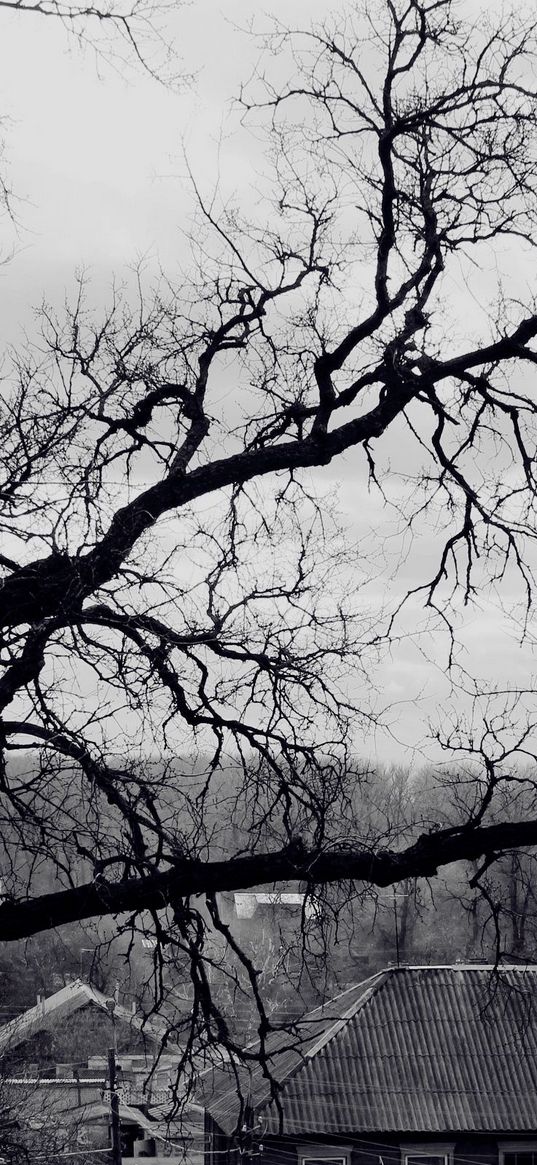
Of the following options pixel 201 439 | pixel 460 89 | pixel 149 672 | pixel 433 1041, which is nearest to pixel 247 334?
pixel 201 439

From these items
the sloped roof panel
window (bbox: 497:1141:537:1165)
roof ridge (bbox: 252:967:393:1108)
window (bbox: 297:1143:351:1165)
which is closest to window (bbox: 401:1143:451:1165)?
window (bbox: 497:1141:537:1165)

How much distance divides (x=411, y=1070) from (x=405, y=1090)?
0.68 metres

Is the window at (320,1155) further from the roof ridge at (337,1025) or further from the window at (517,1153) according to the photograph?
the window at (517,1153)

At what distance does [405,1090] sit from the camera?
78.7ft

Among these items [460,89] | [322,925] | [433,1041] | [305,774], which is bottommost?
[322,925]

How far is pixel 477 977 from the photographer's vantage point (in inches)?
1080

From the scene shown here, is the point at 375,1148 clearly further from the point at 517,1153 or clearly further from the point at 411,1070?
the point at 517,1153

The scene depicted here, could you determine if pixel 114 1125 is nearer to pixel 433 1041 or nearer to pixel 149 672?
pixel 433 1041

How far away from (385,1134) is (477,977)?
5445 mm

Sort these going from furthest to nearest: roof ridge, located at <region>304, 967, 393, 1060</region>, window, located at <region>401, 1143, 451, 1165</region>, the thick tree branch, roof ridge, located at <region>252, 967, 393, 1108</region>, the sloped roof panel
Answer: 1. roof ridge, located at <region>304, 967, 393, 1060</region>
2. roof ridge, located at <region>252, 967, 393, 1108</region>
3. the sloped roof panel
4. window, located at <region>401, 1143, 451, 1165</region>
5. the thick tree branch

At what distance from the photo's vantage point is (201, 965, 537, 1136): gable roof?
22.9 m

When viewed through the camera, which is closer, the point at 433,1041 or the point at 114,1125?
the point at 114,1125

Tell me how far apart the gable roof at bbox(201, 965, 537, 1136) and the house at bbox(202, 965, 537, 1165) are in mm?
21

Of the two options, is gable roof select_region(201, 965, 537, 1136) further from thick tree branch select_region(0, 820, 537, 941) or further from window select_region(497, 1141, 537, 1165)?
thick tree branch select_region(0, 820, 537, 941)
